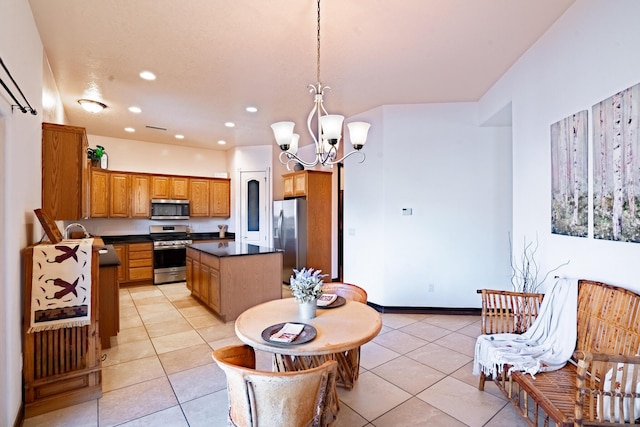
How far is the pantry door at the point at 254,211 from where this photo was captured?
6.78 meters

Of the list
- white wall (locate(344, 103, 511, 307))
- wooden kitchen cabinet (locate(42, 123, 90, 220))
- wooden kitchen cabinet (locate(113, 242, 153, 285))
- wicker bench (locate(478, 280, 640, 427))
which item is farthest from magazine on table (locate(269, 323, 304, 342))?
wooden kitchen cabinet (locate(113, 242, 153, 285))

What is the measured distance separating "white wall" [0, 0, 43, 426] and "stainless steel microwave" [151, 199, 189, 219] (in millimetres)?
3902

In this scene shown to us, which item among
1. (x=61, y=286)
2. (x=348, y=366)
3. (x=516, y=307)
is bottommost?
(x=348, y=366)

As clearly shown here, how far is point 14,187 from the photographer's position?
2012 mm

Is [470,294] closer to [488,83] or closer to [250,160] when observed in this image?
[488,83]

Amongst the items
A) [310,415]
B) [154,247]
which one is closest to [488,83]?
[310,415]

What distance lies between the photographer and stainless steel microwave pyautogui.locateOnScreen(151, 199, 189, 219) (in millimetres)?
6254

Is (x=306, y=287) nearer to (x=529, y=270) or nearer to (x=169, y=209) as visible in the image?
(x=529, y=270)

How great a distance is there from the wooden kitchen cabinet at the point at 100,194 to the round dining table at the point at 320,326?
4.97 m

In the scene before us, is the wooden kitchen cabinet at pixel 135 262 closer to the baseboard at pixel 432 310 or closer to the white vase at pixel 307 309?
the baseboard at pixel 432 310

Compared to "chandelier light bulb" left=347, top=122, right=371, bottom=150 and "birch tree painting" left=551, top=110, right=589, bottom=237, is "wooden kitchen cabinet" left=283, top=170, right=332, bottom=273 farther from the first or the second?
"birch tree painting" left=551, top=110, right=589, bottom=237

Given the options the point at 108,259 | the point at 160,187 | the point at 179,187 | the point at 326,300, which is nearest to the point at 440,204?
the point at 326,300

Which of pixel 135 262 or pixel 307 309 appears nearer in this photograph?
pixel 307 309

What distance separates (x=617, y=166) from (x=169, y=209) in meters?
6.60
